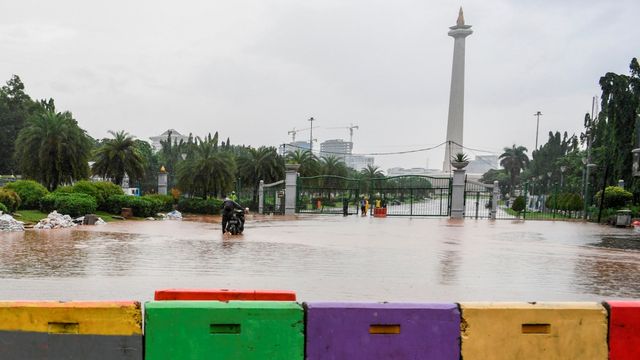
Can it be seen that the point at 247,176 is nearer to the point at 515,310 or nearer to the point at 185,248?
the point at 185,248

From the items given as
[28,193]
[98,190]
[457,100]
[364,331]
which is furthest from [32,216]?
[457,100]

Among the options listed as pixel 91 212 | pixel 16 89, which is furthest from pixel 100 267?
pixel 16 89

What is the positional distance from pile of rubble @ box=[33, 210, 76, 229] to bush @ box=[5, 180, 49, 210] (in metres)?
3.62

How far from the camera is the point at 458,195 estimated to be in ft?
108

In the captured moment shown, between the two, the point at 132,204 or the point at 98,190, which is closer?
the point at 98,190

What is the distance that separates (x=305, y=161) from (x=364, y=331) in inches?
1936

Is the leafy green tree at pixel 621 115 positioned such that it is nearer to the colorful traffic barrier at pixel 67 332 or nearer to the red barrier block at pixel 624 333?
the red barrier block at pixel 624 333

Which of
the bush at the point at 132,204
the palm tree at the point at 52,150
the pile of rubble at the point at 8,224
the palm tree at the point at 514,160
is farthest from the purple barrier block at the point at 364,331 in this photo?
the palm tree at the point at 514,160

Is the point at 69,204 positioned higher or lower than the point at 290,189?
lower

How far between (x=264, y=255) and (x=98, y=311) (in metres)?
8.50

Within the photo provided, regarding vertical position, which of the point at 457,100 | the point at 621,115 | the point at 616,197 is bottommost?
the point at 616,197

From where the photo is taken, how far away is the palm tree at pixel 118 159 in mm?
35531

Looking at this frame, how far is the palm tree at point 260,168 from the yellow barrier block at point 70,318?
130ft

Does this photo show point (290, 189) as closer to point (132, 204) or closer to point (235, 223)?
point (132, 204)
